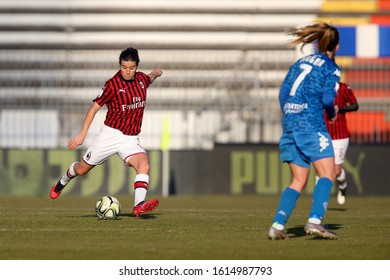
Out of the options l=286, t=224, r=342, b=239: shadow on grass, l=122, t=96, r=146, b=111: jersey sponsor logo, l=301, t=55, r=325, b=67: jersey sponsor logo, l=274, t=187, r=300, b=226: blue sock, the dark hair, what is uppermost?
the dark hair

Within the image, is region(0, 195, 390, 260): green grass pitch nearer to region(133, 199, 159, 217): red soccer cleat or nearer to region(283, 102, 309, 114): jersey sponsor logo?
region(133, 199, 159, 217): red soccer cleat

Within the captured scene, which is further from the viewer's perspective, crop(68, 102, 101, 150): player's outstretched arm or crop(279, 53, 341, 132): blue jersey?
crop(68, 102, 101, 150): player's outstretched arm

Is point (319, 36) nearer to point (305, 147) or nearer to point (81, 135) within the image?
point (305, 147)

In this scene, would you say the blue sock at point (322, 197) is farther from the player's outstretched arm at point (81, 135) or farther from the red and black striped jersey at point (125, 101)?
the red and black striped jersey at point (125, 101)

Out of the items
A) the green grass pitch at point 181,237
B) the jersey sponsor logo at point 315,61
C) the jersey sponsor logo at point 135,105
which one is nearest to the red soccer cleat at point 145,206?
the green grass pitch at point 181,237

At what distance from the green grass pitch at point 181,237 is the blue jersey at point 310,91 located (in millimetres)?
993

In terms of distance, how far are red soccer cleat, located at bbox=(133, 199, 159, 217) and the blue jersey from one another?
288 centimetres

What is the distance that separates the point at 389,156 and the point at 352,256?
13.0 meters

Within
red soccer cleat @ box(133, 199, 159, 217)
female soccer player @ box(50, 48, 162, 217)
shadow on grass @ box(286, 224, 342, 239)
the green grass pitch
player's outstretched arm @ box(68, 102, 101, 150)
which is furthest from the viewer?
female soccer player @ box(50, 48, 162, 217)

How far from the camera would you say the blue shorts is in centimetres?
856

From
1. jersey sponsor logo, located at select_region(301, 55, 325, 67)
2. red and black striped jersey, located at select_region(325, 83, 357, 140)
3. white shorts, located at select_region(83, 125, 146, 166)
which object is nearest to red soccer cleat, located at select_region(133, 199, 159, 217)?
white shorts, located at select_region(83, 125, 146, 166)

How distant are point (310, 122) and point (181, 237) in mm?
1534

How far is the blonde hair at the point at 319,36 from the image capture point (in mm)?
8578

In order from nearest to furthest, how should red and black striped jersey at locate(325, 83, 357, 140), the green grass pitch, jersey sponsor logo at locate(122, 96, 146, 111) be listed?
the green grass pitch → jersey sponsor logo at locate(122, 96, 146, 111) → red and black striped jersey at locate(325, 83, 357, 140)
